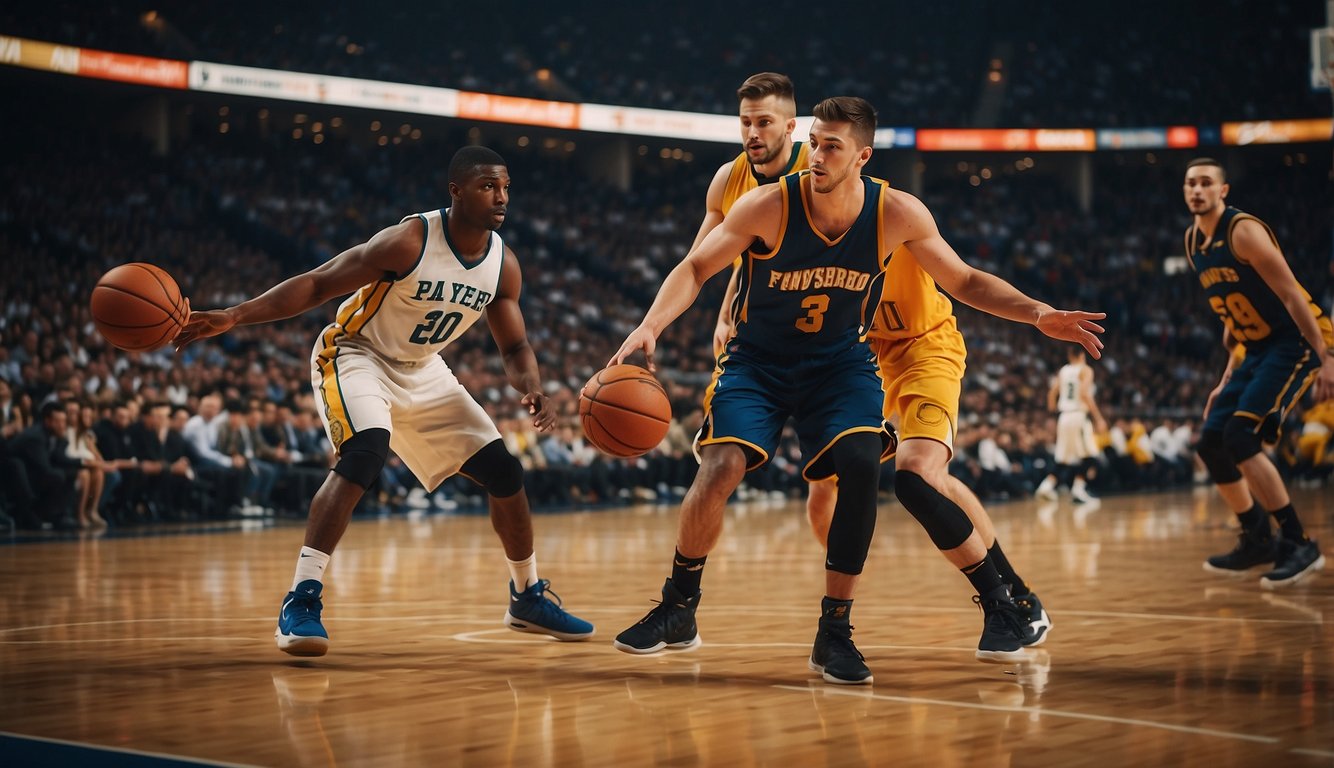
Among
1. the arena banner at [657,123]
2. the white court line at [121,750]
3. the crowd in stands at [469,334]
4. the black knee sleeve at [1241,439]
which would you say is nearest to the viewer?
the white court line at [121,750]

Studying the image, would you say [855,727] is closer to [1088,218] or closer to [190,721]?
[190,721]

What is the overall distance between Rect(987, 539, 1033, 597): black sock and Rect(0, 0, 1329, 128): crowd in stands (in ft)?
77.9

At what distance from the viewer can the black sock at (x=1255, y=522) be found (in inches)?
314

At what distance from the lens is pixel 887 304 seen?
543 cm

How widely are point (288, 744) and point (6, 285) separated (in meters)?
17.2

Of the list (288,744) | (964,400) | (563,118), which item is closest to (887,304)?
(288,744)

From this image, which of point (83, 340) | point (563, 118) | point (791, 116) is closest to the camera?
point (791, 116)

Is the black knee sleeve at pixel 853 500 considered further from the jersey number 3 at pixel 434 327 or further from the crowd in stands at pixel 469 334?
the crowd in stands at pixel 469 334

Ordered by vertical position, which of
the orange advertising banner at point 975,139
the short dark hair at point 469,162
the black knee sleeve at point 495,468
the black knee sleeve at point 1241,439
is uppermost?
the orange advertising banner at point 975,139

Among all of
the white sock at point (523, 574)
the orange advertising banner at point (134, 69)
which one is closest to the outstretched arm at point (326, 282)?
the white sock at point (523, 574)

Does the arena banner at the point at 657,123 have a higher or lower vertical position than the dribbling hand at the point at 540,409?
higher

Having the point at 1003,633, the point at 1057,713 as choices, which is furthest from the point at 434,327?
the point at 1057,713

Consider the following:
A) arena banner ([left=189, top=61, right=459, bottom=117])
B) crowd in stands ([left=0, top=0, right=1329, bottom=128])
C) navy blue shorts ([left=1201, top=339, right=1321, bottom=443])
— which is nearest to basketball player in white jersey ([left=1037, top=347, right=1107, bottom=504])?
navy blue shorts ([left=1201, top=339, right=1321, bottom=443])

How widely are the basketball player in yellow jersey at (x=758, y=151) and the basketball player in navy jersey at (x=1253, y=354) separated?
304 centimetres
